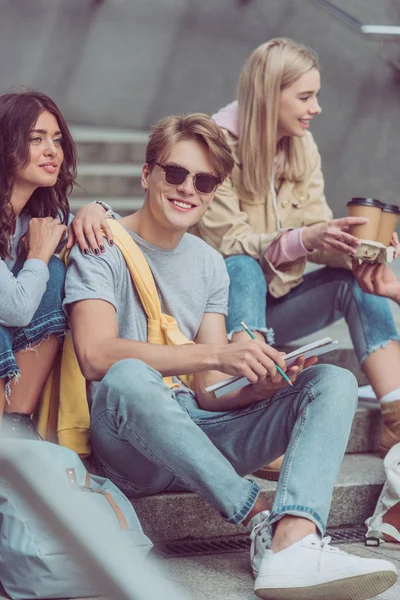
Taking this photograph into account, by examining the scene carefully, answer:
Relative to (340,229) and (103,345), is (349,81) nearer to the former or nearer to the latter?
(340,229)

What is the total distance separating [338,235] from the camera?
11.1 ft

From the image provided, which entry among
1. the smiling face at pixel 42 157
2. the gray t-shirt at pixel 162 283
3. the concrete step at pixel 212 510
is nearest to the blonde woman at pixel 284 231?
the concrete step at pixel 212 510

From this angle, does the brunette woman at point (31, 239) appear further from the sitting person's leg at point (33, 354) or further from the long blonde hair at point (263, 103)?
the long blonde hair at point (263, 103)

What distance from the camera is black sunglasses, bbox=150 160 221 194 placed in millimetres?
2971

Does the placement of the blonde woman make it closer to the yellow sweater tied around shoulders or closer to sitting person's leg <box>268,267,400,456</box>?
sitting person's leg <box>268,267,400,456</box>

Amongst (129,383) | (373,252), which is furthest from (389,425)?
(129,383)

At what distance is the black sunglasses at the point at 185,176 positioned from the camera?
2.97 meters

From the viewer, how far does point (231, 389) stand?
2.74 m

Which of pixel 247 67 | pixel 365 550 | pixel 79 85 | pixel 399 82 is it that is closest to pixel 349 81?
pixel 399 82

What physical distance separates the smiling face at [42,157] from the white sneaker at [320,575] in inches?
47.9

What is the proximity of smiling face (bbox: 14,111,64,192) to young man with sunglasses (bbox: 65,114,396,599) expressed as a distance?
256 mm

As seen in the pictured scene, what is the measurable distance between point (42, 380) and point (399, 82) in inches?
180

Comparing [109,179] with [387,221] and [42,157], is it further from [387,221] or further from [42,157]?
[42,157]

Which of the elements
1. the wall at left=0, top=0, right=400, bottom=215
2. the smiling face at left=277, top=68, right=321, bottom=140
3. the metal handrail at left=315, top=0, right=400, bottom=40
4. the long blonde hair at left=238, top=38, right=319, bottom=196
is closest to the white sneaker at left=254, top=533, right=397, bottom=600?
the long blonde hair at left=238, top=38, right=319, bottom=196
